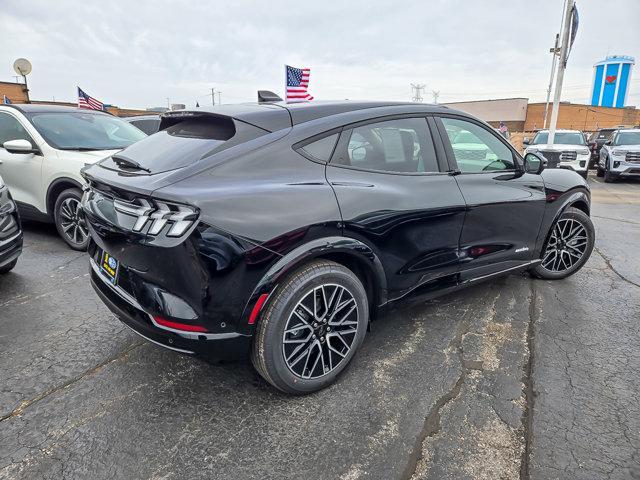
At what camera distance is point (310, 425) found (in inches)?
89.5

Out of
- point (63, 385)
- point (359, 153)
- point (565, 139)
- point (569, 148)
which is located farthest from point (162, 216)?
point (565, 139)

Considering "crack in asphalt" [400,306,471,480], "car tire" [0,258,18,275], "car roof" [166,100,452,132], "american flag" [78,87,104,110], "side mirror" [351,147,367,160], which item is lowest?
"crack in asphalt" [400,306,471,480]

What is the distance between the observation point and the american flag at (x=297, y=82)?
1084cm

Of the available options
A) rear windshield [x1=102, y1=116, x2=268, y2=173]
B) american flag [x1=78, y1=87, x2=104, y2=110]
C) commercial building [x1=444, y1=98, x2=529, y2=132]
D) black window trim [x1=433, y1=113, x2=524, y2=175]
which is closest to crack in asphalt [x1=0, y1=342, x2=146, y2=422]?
rear windshield [x1=102, y1=116, x2=268, y2=173]

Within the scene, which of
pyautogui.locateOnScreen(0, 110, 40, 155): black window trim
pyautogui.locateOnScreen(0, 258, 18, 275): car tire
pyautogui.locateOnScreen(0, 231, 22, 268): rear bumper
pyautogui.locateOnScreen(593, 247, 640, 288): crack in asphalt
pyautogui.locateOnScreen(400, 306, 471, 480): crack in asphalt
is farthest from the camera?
pyautogui.locateOnScreen(0, 110, 40, 155): black window trim

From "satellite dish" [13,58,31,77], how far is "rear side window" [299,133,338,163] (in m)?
14.1

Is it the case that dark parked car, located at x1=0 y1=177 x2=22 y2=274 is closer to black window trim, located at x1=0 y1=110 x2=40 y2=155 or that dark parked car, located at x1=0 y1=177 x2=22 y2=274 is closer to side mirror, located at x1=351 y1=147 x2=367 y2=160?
black window trim, located at x1=0 y1=110 x2=40 y2=155

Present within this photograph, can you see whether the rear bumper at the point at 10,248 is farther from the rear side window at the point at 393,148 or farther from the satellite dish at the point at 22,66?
the satellite dish at the point at 22,66

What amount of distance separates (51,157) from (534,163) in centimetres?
521

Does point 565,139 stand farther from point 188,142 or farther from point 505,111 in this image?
point 505,111

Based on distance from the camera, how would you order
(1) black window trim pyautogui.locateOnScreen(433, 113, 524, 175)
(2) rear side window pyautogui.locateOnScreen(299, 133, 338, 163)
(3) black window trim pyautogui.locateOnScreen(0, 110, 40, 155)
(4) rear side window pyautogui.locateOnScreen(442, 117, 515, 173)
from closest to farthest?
(2) rear side window pyautogui.locateOnScreen(299, 133, 338, 163)
(1) black window trim pyautogui.locateOnScreen(433, 113, 524, 175)
(4) rear side window pyautogui.locateOnScreen(442, 117, 515, 173)
(3) black window trim pyautogui.locateOnScreen(0, 110, 40, 155)

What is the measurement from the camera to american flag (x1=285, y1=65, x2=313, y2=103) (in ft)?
35.6

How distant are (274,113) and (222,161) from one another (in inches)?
20.6

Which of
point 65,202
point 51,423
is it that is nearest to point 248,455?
point 51,423
